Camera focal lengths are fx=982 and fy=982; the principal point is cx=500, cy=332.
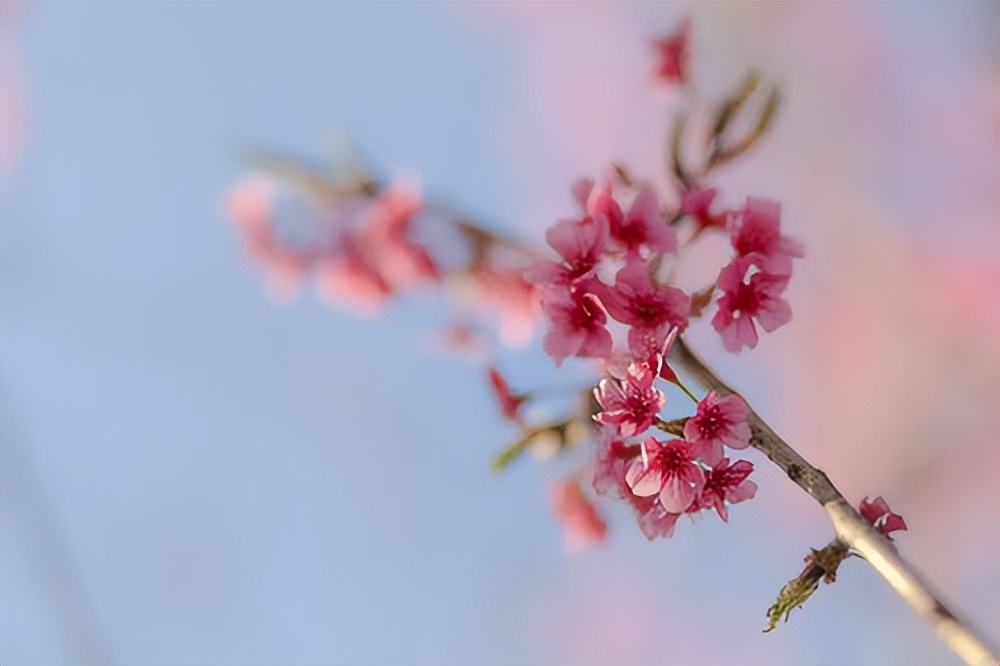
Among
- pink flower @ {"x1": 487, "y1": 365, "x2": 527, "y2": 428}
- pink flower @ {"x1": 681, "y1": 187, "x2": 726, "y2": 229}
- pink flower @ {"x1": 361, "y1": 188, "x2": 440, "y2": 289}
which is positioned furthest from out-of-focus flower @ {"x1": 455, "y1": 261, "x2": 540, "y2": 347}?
pink flower @ {"x1": 681, "y1": 187, "x2": 726, "y2": 229}

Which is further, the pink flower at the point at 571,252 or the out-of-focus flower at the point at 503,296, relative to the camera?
the out-of-focus flower at the point at 503,296

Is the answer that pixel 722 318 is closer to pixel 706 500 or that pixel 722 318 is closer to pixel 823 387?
pixel 706 500

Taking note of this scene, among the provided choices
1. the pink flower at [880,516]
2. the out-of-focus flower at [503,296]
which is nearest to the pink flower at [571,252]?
the pink flower at [880,516]

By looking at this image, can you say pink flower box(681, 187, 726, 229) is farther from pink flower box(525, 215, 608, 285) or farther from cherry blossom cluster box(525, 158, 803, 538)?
pink flower box(525, 215, 608, 285)

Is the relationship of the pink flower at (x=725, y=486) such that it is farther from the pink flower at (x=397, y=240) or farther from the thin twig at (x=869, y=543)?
the pink flower at (x=397, y=240)

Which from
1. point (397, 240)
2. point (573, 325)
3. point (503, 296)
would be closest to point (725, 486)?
point (573, 325)
